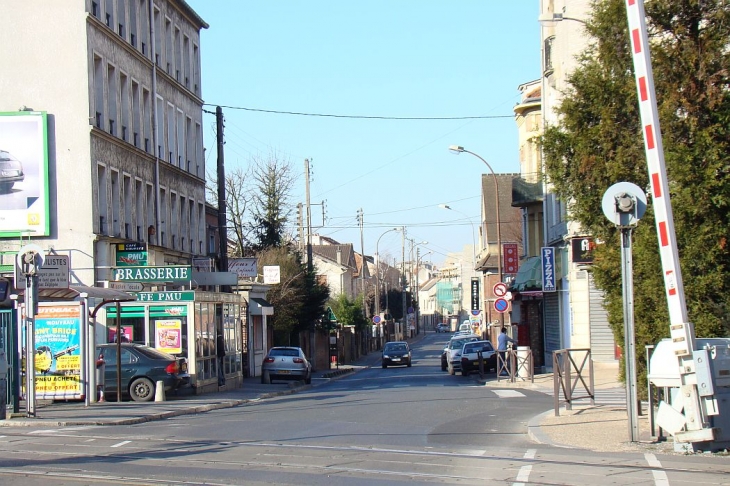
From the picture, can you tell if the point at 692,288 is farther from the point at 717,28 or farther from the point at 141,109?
the point at 141,109

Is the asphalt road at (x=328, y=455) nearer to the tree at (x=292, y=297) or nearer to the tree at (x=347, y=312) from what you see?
the tree at (x=292, y=297)

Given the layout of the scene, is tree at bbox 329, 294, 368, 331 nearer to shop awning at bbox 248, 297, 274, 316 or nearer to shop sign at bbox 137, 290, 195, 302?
shop awning at bbox 248, 297, 274, 316

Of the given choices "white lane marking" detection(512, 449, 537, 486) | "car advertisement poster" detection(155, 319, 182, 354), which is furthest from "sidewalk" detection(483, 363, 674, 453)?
"car advertisement poster" detection(155, 319, 182, 354)

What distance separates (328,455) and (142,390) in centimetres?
1354

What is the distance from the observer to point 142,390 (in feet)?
83.1

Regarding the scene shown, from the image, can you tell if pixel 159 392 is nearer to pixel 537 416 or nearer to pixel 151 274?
pixel 151 274

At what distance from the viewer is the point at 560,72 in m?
36.0

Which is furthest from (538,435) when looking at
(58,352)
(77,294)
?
(58,352)

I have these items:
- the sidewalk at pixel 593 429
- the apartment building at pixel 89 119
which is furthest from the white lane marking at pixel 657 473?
the apartment building at pixel 89 119

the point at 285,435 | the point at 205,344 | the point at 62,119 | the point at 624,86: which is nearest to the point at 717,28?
the point at 624,86

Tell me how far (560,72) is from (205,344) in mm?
16280

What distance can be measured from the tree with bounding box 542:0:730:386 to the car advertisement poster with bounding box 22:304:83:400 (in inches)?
496

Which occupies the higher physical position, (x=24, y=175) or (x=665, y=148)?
(x=24, y=175)

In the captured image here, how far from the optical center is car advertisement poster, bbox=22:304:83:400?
24.0m
